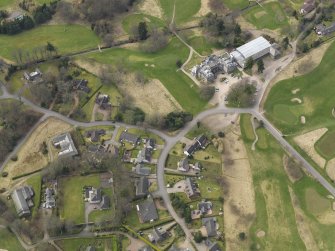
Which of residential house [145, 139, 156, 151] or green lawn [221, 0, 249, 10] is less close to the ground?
green lawn [221, 0, 249, 10]

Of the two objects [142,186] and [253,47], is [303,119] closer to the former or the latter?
[253,47]

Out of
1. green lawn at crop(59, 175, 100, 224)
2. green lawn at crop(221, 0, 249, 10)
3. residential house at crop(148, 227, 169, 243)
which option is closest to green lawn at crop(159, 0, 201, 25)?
green lawn at crop(221, 0, 249, 10)

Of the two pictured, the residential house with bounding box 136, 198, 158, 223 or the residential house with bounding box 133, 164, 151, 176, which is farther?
the residential house with bounding box 133, 164, 151, 176

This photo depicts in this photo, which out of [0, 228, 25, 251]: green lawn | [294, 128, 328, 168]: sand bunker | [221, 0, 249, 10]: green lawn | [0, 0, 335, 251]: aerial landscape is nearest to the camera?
[0, 228, 25, 251]: green lawn

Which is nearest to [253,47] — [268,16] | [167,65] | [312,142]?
[268,16]

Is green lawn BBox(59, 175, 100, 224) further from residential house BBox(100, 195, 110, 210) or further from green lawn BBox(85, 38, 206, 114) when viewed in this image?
green lawn BBox(85, 38, 206, 114)

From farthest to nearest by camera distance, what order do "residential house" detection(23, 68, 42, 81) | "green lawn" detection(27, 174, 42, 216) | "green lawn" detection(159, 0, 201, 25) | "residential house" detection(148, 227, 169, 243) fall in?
"green lawn" detection(159, 0, 201, 25), "residential house" detection(23, 68, 42, 81), "green lawn" detection(27, 174, 42, 216), "residential house" detection(148, 227, 169, 243)

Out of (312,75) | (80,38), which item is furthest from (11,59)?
(312,75)

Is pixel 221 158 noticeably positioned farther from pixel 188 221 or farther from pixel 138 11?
pixel 138 11
